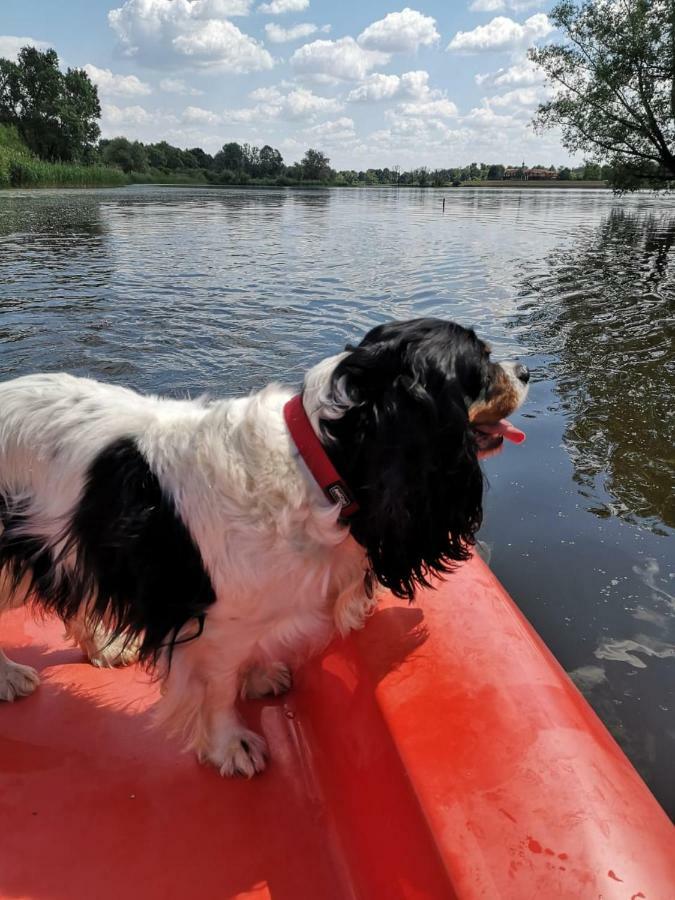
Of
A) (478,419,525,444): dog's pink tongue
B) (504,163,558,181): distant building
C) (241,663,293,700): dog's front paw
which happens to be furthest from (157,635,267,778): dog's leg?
(504,163,558,181): distant building

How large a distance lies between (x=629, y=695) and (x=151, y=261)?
14.4m

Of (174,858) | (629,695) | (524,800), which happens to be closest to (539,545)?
(629,695)

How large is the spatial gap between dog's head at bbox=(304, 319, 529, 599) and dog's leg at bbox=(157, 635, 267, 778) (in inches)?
25.4

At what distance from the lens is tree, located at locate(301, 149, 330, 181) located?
12369 cm

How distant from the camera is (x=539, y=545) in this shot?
161 inches

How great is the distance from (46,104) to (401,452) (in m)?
94.4

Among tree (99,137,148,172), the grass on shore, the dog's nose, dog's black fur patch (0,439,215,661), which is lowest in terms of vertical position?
dog's black fur patch (0,439,215,661)

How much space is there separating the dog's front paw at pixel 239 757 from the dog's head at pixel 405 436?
2.59ft

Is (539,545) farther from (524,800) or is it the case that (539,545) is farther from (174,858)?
(174,858)

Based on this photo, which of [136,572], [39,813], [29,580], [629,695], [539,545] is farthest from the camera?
[539,545]

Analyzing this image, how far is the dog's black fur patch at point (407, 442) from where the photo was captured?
6.92 ft

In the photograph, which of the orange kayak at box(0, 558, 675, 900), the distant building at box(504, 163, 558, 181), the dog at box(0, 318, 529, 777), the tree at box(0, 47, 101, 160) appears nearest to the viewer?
the orange kayak at box(0, 558, 675, 900)

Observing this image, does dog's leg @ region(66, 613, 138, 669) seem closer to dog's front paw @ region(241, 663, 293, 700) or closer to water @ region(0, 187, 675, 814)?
dog's front paw @ region(241, 663, 293, 700)

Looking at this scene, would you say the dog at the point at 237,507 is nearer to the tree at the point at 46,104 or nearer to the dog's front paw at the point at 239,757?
the dog's front paw at the point at 239,757
